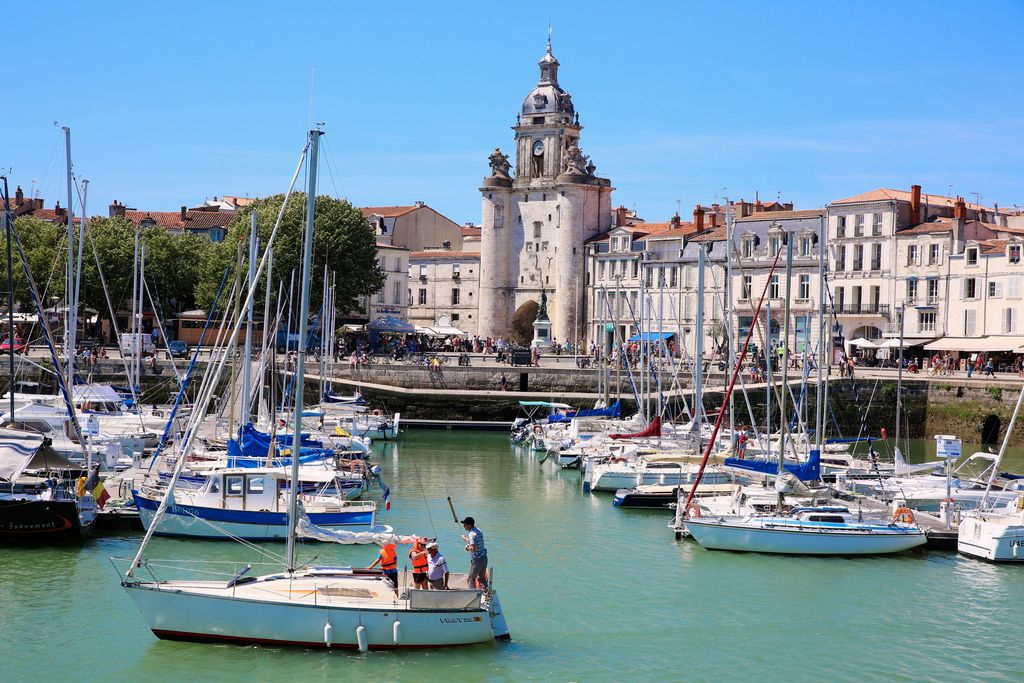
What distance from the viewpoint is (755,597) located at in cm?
2716

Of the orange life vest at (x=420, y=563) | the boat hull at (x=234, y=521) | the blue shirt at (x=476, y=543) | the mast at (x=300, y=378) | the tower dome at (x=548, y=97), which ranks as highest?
the tower dome at (x=548, y=97)

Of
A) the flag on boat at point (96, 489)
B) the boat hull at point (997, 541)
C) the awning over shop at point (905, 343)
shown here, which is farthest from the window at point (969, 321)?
the flag on boat at point (96, 489)

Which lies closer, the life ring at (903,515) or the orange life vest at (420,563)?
the orange life vest at (420,563)

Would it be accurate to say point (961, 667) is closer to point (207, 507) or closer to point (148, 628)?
point (148, 628)

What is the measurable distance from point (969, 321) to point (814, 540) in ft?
141

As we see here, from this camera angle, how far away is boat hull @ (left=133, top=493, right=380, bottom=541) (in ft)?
97.2

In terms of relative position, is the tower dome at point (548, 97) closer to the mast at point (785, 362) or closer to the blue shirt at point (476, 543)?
the mast at point (785, 362)

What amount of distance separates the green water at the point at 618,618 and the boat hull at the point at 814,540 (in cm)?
29

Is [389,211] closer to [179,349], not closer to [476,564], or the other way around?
[179,349]

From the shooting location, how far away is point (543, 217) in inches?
3509

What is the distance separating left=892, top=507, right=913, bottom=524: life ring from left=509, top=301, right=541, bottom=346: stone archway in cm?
5810

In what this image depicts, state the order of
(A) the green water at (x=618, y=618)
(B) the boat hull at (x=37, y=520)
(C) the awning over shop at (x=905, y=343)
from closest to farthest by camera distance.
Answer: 1. (A) the green water at (x=618, y=618)
2. (B) the boat hull at (x=37, y=520)
3. (C) the awning over shop at (x=905, y=343)

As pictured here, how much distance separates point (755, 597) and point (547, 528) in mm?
8991

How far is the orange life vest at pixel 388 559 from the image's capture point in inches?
877
